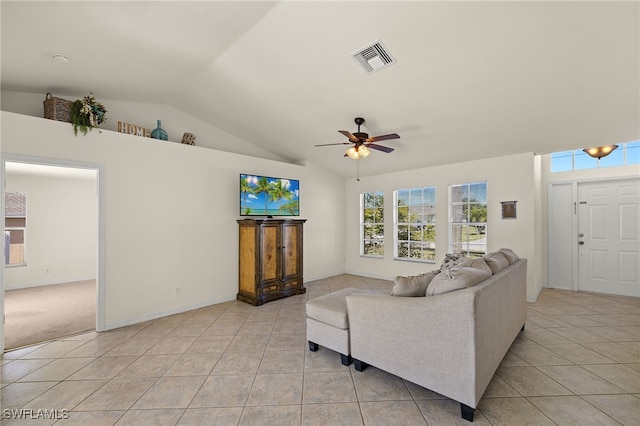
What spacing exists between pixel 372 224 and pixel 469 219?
2053 mm

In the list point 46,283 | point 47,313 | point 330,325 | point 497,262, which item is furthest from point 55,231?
point 497,262

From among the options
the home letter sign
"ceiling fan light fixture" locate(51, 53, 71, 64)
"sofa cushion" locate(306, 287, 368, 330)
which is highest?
"ceiling fan light fixture" locate(51, 53, 71, 64)

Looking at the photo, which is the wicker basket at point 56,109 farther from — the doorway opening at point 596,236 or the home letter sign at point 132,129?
the doorway opening at point 596,236

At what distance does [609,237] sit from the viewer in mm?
4797

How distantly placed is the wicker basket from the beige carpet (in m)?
2.57

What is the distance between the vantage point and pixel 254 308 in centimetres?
426

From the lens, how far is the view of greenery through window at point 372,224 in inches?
247

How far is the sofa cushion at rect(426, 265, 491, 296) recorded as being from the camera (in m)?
2.01

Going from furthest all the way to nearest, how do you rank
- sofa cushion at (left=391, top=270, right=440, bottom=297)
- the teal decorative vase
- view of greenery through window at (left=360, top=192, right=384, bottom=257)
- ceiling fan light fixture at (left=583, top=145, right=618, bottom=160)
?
1. view of greenery through window at (left=360, top=192, right=384, bottom=257)
2. ceiling fan light fixture at (left=583, top=145, right=618, bottom=160)
3. the teal decorative vase
4. sofa cushion at (left=391, top=270, right=440, bottom=297)

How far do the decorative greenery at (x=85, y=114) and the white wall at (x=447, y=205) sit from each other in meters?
4.89

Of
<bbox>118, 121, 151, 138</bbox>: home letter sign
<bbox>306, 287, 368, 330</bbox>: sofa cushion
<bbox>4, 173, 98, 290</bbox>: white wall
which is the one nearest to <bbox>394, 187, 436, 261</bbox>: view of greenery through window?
<bbox>306, 287, 368, 330</bbox>: sofa cushion

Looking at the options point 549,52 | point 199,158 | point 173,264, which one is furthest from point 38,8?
point 549,52

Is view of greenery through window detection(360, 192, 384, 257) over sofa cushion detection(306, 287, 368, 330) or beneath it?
over

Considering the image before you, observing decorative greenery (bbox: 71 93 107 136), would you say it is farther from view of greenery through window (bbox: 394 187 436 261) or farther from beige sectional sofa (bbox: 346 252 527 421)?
view of greenery through window (bbox: 394 187 436 261)
